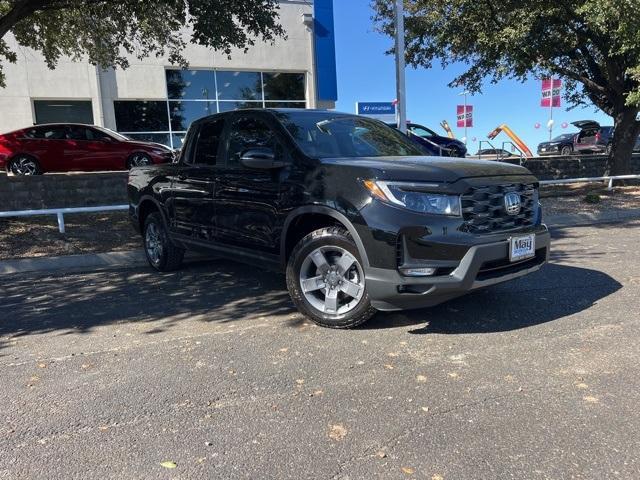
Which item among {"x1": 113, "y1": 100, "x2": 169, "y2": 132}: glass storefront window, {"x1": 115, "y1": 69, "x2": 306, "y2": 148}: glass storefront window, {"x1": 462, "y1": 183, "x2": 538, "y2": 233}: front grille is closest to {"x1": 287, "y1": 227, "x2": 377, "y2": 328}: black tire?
{"x1": 462, "y1": 183, "x2": 538, "y2": 233}: front grille

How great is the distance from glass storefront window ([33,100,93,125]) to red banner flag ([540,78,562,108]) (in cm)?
1871

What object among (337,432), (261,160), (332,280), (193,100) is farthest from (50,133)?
(337,432)

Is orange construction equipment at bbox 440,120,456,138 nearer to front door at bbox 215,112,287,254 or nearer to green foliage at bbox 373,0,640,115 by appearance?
green foliage at bbox 373,0,640,115

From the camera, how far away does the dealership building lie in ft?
65.2

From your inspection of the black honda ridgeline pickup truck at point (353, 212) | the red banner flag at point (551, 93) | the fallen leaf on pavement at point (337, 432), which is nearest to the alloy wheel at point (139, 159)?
the black honda ridgeline pickup truck at point (353, 212)

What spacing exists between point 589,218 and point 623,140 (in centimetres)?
604

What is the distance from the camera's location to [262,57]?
2247 centimetres

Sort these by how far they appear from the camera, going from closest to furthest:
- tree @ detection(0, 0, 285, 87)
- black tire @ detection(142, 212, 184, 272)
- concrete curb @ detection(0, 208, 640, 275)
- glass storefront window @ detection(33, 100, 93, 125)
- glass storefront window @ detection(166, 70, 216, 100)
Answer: black tire @ detection(142, 212, 184, 272)
concrete curb @ detection(0, 208, 640, 275)
tree @ detection(0, 0, 285, 87)
glass storefront window @ detection(33, 100, 93, 125)
glass storefront window @ detection(166, 70, 216, 100)

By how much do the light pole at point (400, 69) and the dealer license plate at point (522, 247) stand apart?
25.9 feet

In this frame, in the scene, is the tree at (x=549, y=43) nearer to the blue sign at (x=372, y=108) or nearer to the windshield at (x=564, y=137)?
the blue sign at (x=372, y=108)

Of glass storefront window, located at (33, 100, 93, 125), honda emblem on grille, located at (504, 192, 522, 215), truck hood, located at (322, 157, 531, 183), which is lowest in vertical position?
honda emblem on grille, located at (504, 192, 522, 215)

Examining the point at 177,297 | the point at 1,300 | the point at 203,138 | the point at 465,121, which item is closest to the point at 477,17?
the point at 203,138

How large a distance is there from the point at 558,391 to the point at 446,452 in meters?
1.03

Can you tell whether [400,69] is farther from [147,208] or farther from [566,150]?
[566,150]
